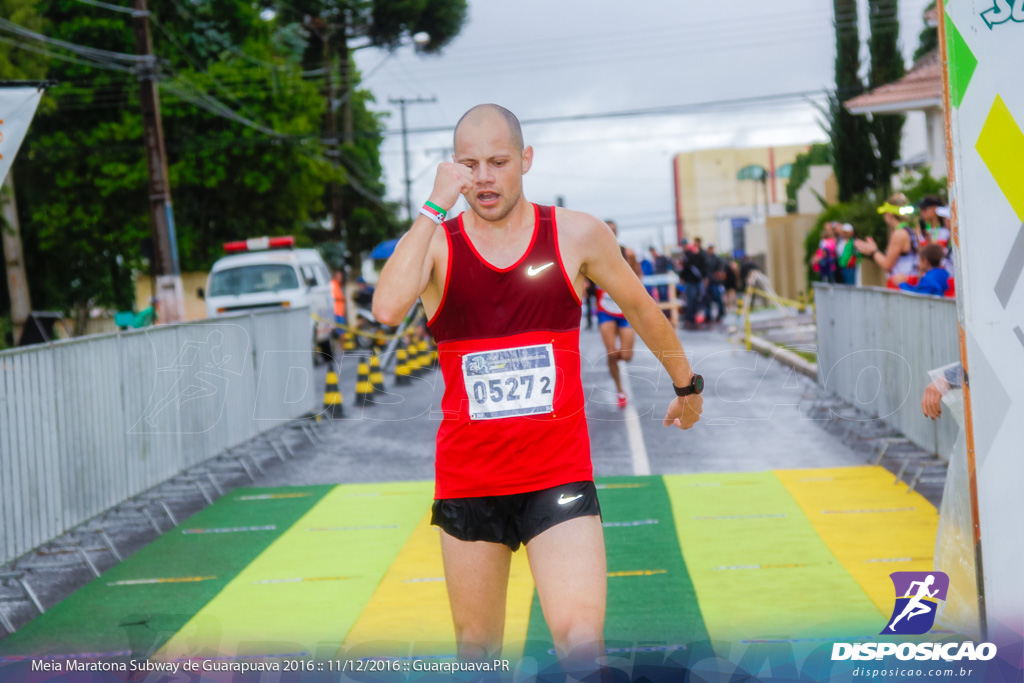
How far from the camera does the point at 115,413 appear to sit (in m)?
8.07

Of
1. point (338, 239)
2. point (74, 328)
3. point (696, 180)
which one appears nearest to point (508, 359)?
point (74, 328)

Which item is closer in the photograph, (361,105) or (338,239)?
(338,239)

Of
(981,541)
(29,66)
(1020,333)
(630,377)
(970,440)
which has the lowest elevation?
(630,377)

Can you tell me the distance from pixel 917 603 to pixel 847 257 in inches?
464

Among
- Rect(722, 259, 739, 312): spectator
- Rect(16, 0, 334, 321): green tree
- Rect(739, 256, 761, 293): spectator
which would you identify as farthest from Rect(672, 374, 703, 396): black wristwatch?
Rect(16, 0, 334, 321): green tree

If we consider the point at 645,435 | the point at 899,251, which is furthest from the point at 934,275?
the point at 645,435

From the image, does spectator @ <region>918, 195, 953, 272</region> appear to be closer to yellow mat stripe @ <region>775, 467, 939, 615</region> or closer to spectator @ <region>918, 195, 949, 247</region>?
spectator @ <region>918, 195, 949, 247</region>

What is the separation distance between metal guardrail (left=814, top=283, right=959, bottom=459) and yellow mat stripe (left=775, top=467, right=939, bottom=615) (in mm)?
613

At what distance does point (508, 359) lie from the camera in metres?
3.39

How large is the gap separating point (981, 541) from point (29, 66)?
30902 millimetres

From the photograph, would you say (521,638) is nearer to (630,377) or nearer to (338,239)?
(630,377)

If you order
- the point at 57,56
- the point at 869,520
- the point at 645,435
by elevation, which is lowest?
the point at 645,435

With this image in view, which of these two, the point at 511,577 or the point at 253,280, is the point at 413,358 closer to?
the point at 253,280

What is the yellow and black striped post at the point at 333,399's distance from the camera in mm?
13102
